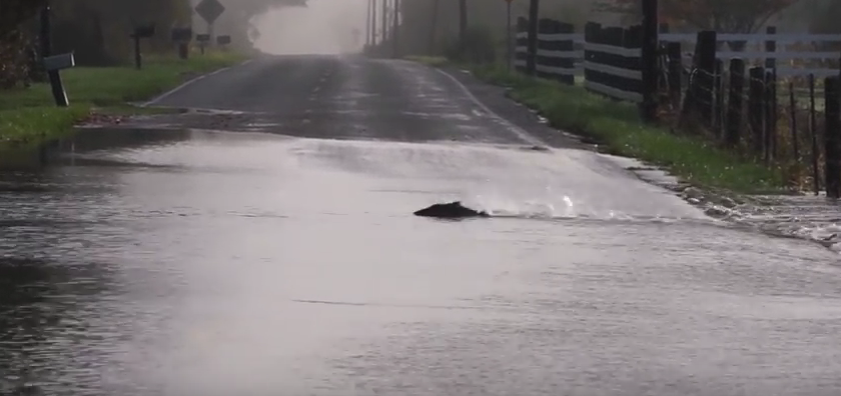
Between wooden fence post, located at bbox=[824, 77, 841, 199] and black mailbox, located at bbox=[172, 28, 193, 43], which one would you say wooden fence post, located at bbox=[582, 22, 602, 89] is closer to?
wooden fence post, located at bbox=[824, 77, 841, 199]

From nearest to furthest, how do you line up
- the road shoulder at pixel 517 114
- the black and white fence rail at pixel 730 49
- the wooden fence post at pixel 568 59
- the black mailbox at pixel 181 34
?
1. the road shoulder at pixel 517 114
2. the black and white fence rail at pixel 730 49
3. the wooden fence post at pixel 568 59
4. the black mailbox at pixel 181 34

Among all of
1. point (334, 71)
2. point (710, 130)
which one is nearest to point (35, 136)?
point (710, 130)

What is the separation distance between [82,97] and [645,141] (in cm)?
1229

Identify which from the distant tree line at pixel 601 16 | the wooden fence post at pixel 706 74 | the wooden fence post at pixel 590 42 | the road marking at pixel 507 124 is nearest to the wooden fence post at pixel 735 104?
the wooden fence post at pixel 706 74

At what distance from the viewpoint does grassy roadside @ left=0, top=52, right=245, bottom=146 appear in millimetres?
22266

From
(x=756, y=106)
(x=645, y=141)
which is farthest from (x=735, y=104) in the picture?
(x=645, y=141)

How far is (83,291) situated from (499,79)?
33.7 meters

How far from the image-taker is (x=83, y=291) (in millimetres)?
10055

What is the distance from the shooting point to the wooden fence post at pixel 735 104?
2164 centimetres

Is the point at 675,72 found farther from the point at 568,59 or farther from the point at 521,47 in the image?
the point at 521,47

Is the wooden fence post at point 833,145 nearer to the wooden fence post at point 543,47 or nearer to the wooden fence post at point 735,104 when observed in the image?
the wooden fence post at point 735,104

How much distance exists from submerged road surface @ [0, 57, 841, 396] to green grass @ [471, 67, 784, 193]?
100 centimetres

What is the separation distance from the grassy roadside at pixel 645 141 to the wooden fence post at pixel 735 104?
25cm

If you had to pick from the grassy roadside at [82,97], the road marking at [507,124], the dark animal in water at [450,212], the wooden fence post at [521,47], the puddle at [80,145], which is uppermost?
the wooden fence post at [521,47]
